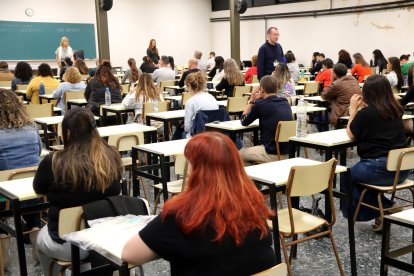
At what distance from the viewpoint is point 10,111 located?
145 inches

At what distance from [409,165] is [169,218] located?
2.53 meters

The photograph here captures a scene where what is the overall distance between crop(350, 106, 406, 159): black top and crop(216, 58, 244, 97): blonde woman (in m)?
4.59

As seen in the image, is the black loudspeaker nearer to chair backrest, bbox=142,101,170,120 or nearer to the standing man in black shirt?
the standing man in black shirt

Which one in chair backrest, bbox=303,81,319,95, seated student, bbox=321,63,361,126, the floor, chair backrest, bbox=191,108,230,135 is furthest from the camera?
chair backrest, bbox=303,81,319,95

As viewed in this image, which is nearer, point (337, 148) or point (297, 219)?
point (297, 219)

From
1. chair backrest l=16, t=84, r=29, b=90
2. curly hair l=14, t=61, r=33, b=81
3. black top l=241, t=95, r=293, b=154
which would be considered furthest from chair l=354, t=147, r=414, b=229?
curly hair l=14, t=61, r=33, b=81

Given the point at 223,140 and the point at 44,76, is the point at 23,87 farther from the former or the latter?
the point at 223,140

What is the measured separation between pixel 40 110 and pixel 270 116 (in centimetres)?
317

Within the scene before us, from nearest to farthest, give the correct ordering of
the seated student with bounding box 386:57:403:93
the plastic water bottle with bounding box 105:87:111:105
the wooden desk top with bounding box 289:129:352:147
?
the wooden desk top with bounding box 289:129:352:147 < the plastic water bottle with bounding box 105:87:111:105 < the seated student with bounding box 386:57:403:93

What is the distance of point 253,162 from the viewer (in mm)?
4766

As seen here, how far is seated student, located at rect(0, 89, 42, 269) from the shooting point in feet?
12.1

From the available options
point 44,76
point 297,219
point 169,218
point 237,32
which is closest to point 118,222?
point 169,218

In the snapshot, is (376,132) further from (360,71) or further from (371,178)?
(360,71)

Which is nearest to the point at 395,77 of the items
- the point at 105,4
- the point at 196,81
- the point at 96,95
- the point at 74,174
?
the point at 196,81
